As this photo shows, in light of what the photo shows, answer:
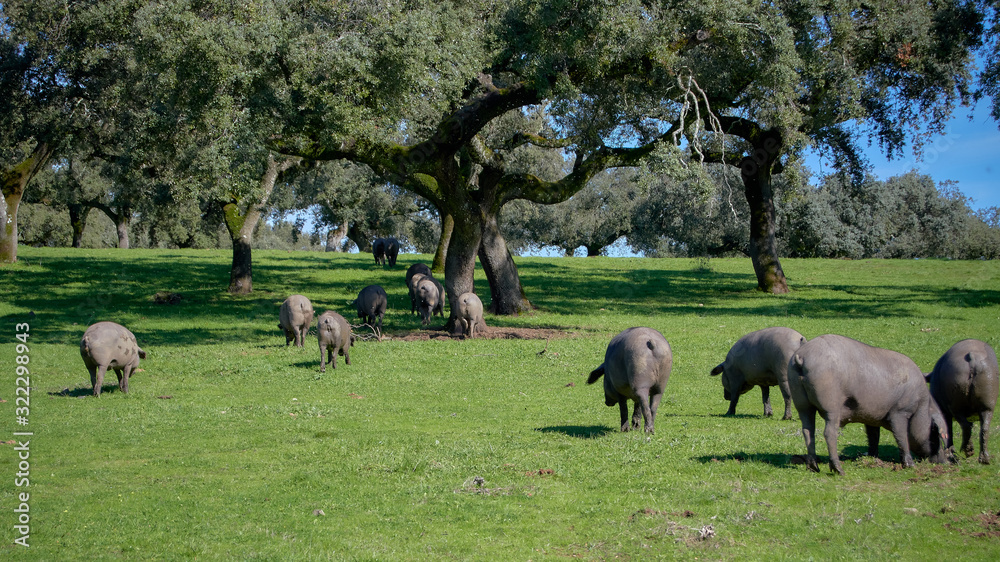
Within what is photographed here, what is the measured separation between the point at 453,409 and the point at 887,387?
26.3ft

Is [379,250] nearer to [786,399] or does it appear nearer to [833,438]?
[786,399]

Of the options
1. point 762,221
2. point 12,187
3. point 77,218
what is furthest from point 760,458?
point 77,218

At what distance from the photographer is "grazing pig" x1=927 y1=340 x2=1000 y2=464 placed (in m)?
9.65

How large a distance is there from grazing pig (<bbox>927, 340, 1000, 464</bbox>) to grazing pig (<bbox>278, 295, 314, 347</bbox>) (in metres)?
16.0

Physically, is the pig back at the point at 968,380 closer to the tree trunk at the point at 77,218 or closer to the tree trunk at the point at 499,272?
the tree trunk at the point at 499,272

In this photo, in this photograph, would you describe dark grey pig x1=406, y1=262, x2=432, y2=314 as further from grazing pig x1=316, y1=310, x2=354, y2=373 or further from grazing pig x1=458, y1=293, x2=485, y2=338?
grazing pig x1=316, y1=310, x2=354, y2=373

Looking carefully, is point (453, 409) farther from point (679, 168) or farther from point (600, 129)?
point (600, 129)

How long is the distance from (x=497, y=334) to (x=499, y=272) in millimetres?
4246

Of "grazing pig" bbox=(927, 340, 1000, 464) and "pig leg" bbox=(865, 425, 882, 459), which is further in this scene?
"pig leg" bbox=(865, 425, 882, 459)

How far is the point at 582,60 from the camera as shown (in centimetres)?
2131

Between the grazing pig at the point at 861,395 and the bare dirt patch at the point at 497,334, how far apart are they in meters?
14.6

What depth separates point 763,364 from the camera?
1290 centimetres

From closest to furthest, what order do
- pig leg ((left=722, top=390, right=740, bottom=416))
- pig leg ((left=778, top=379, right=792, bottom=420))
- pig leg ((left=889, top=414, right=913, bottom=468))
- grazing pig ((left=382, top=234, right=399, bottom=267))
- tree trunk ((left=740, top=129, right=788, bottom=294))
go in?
pig leg ((left=889, top=414, right=913, bottom=468)), pig leg ((left=778, top=379, right=792, bottom=420)), pig leg ((left=722, top=390, right=740, bottom=416)), tree trunk ((left=740, top=129, right=788, bottom=294)), grazing pig ((left=382, top=234, right=399, bottom=267))

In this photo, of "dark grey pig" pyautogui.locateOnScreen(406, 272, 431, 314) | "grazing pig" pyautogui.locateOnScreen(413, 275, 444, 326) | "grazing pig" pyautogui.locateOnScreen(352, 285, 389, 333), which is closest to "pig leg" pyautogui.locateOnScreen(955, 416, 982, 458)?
"grazing pig" pyautogui.locateOnScreen(352, 285, 389, 333)
